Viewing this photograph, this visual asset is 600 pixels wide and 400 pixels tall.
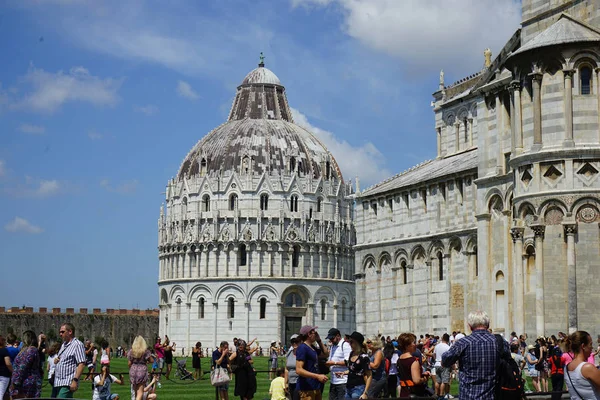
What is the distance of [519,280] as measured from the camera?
3744 cm

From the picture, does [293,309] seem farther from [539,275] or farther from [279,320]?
[539,275]

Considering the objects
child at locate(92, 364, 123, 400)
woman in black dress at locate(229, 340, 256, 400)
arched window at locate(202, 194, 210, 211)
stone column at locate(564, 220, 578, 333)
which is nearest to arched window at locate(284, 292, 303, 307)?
arched window at locate(202, 194, 210, 211)

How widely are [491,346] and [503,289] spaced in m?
27.6

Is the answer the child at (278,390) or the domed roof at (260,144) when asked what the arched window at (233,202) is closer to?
the domed roof at (260,144)

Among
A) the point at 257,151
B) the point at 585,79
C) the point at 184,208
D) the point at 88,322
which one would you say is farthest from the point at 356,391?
the point at 88,322

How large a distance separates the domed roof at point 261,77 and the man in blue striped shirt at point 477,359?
10706 centimetres

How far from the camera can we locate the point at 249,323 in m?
107

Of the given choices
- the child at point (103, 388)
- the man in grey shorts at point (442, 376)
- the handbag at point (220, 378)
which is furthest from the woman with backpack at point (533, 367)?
the child at point (103, 388)

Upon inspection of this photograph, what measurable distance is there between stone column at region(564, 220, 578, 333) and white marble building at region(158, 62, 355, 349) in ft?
239

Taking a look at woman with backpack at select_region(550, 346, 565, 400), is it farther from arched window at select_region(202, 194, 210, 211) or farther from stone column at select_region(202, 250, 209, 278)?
arched window at select_region(202, 194, 210, 211)

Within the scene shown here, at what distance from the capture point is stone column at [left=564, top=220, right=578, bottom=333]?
114ft

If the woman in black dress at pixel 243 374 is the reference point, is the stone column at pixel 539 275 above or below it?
above

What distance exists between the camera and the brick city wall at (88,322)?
11062 centimetres

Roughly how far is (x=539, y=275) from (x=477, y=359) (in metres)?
23.3
